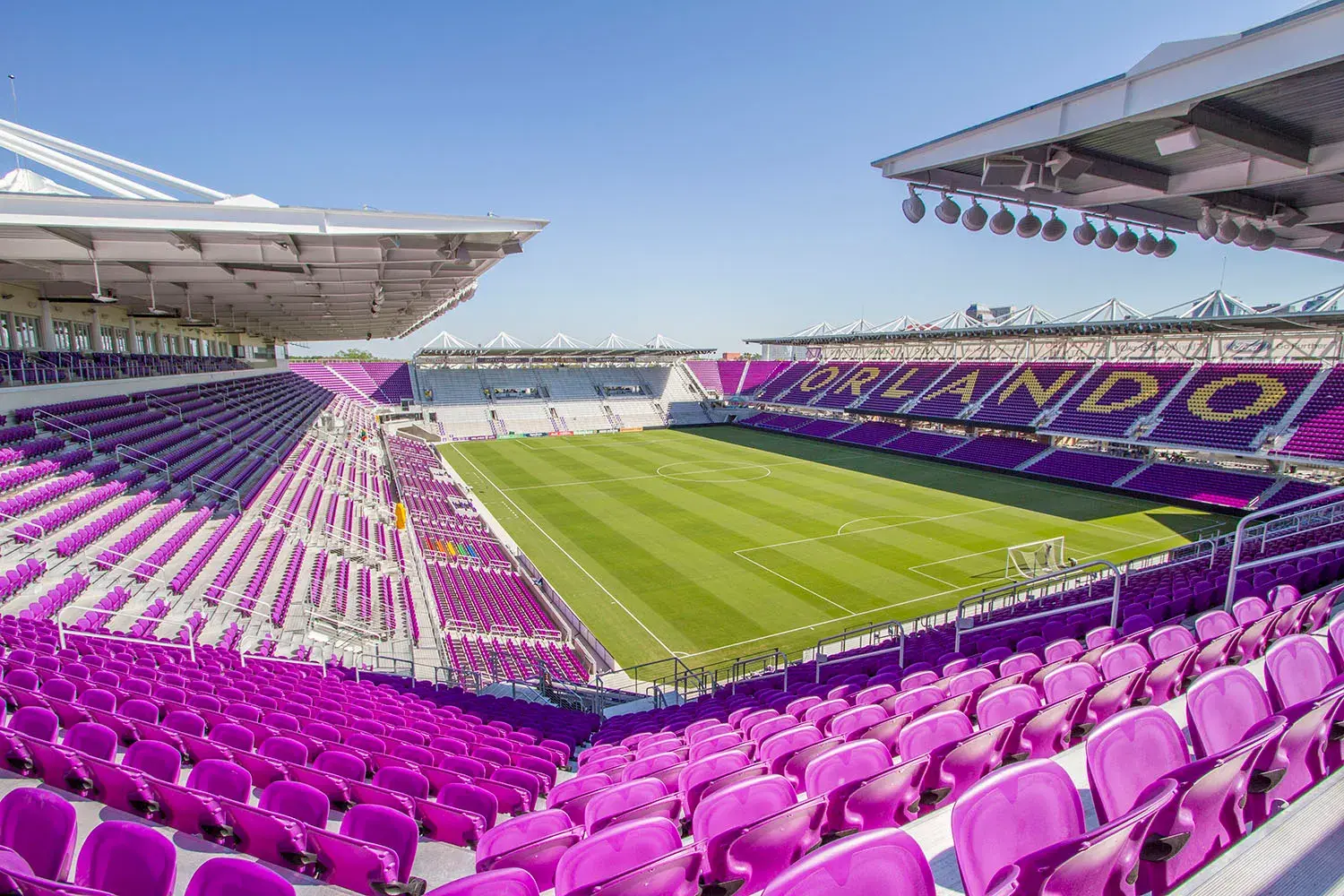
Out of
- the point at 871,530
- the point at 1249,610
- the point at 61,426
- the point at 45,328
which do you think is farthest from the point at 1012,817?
the point at 45,328

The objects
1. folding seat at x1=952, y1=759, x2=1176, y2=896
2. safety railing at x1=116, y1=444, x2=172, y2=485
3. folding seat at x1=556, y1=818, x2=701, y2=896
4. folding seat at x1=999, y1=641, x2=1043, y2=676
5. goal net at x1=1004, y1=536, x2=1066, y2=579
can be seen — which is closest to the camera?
folding seat at x1=952, y1=759, x2=1176, y2=896

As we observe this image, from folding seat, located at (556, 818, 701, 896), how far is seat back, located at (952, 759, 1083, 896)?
980mm

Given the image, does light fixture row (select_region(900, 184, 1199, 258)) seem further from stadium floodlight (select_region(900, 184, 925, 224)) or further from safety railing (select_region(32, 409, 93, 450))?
safety railing (select_region(32, 409, 93, 450))

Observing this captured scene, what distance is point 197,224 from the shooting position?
9.59 m

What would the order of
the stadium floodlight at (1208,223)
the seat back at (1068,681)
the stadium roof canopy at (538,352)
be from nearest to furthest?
the seat back at (1068,681), the stadium floodlight at (1208,223), the stadium roof canopy at (538,352)

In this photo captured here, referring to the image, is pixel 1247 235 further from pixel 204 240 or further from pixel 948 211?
pixel 204 240

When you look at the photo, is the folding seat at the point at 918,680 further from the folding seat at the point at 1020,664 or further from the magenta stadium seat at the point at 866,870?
the magenta stadium seat at the point at 866,870

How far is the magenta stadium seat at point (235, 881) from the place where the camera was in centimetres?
216

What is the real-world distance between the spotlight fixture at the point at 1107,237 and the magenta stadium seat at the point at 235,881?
1048 centimetres

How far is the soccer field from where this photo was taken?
57.4 feet

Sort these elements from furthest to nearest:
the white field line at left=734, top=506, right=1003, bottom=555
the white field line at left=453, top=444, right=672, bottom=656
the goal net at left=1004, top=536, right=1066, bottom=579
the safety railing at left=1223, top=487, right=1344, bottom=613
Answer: the white field line at left=734, top=506, right=1003, bottom=555 → the goal net at left=1004, top=536, right=1066, bottom=579 → the white field line at left=453, top=444, right=672, bottom=656 → the safety railing at left=1223, top=487, right=1344, bottom=613

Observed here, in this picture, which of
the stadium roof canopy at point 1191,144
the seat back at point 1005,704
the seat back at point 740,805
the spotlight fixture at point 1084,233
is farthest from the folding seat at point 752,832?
the spotlight fixture at point 1084,233

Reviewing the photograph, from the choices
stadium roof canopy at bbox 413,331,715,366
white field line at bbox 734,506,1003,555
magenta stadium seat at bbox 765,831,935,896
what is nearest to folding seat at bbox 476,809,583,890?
magenta stadium seat at bbox 765,831,935,896

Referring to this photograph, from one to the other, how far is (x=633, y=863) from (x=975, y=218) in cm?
761
